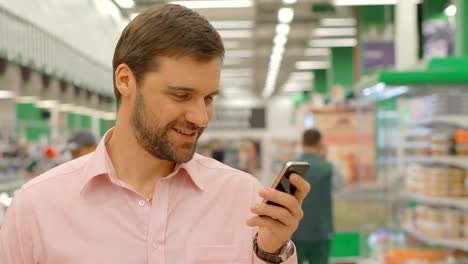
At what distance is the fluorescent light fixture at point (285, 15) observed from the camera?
15.5 m

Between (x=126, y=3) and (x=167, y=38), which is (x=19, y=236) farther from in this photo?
(x=126, y=3)

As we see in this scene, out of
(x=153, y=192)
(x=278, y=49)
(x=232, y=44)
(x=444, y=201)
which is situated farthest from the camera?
(x=278, y=49)

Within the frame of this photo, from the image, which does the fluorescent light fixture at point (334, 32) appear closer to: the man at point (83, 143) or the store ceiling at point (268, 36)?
the store ceiling at point (268, 36)

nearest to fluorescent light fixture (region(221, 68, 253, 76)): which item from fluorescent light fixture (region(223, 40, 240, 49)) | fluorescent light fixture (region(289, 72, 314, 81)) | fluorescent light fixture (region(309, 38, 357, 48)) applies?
fluorescent light fixture (region(289, 72, 314, 81))

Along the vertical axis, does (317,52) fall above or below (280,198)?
above

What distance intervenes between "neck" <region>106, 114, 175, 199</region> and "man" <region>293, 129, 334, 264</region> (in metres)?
5.33

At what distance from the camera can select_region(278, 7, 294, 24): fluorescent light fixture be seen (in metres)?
15.5

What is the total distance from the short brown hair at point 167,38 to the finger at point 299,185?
1.24 feet

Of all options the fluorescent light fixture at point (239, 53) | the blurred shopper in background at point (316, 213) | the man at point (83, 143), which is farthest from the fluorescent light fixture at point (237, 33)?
the man at point (83, 143)

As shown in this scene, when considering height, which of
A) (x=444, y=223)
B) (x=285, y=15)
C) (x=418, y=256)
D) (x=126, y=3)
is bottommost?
(x=418, y=256)

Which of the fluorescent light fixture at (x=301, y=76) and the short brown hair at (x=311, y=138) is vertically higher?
the fluorescent light fixture at (x=301, y=76)

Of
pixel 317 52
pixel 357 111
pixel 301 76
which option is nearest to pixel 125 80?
Result: pixel 357 111

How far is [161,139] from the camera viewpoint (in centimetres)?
176

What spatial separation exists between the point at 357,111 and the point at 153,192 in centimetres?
921
